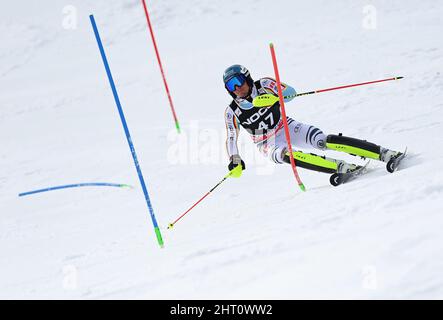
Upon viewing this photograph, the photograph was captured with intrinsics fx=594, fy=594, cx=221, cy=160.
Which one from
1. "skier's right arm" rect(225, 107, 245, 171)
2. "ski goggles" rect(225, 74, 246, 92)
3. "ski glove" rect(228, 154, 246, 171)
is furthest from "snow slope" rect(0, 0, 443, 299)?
"ski goggles" rect(225, 74, 246, 92)

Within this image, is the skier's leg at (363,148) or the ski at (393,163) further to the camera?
the skier's leg at (363,148)

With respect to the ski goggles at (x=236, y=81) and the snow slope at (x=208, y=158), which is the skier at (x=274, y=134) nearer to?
the ski goggles at (x=236, y=81)

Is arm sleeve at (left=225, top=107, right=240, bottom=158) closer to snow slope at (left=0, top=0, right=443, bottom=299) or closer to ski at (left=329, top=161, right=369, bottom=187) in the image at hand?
snow slope at (left=0, top=0, right=443, bottom=299)

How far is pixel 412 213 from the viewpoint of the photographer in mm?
3963

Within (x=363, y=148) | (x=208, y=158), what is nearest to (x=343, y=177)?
(x=363, y=148)

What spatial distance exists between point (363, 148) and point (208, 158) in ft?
14.8

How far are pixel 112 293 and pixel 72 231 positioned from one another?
12.0 feet

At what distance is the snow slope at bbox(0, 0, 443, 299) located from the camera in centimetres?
380

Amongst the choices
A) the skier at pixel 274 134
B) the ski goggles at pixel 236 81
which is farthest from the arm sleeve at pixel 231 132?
the ski goggles at pixel 236 81

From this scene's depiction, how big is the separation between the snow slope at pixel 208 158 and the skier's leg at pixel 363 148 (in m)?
0.18

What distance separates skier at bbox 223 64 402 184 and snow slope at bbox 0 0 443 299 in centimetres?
31

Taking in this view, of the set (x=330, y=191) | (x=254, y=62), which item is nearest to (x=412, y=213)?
(x=330, y=191)

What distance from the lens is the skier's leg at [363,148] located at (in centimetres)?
576
